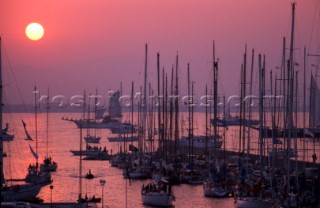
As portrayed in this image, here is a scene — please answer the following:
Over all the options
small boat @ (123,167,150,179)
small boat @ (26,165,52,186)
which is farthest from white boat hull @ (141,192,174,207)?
small boat @ (123,167,150,179)

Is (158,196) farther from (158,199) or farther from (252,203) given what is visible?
(252,203)

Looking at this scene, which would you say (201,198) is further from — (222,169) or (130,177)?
(130,177)

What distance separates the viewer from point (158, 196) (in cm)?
3766

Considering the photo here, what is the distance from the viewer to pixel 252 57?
158ft

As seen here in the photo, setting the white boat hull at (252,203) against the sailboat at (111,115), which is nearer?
the white boat hull at (252,203)

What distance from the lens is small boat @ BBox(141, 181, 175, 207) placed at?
1485 inches

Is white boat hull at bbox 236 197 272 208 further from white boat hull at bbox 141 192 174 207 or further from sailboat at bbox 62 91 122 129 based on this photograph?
→ sailboat at bbox 62 91 122 129

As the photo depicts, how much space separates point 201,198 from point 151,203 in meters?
4.42

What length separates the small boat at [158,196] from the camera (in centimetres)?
3772

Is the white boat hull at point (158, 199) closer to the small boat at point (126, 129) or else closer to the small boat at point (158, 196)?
the small boat at point (158, 196)

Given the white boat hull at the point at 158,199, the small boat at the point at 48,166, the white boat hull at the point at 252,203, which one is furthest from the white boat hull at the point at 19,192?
the small boat at the point at 48,166

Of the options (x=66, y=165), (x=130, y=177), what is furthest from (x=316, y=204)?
(x=66, y=165)

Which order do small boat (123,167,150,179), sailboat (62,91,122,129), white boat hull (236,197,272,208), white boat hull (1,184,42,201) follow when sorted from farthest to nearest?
sailboat (62,91,122,129) < small boat (123,167,150,179) < white boat hull (1,184,42,201) < white boat hull (236,197,272,208)

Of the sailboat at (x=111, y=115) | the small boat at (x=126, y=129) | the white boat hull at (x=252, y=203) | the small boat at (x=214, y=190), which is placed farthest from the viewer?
the sailboat at (x=111, y=115)
